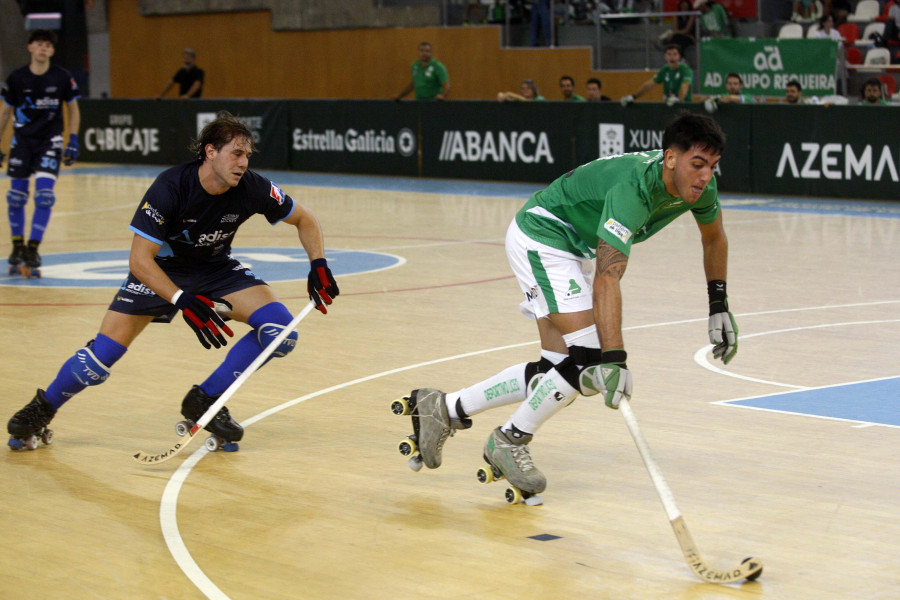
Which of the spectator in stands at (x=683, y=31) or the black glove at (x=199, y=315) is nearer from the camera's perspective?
the black glove at (x=199, y=315)

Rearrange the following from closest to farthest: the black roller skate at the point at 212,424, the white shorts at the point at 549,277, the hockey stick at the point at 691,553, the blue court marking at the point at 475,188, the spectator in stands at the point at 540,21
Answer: the hockey stick at the point at 691,553 → the white shorts at the point at 549,277 → the black roller skate at the point at 212,424 → the blue court marking at the point at 475,188 → the spectator in stands at the point at 540,21

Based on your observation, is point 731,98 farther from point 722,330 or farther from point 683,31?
point 722,330

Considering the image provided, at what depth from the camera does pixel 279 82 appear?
3431cm

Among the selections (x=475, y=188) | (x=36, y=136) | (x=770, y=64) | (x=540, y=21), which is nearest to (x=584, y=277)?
(x=36, y=136)

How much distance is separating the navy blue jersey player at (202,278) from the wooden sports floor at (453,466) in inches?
13.2

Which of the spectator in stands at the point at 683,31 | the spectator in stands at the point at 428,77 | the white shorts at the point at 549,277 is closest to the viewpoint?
the white shorts at the point at 549,277

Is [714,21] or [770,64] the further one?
[714,21]

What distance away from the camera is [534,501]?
6121mm

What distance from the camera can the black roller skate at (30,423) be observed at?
23.3 feet

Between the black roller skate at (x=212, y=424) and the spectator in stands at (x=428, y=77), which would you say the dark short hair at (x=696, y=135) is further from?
the spectator in stands at (x=428, y=77)

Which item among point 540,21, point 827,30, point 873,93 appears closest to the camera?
point 873,93

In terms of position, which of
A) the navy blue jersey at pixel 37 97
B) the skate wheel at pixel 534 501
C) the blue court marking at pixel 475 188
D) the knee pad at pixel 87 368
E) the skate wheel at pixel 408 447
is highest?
the navy blue jersey at pixel 37 97

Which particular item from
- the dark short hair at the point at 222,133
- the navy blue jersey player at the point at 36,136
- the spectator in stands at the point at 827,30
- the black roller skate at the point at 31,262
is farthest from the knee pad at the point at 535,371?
the spectator in stands at the point at 827,30

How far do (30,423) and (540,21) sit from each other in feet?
74.1
